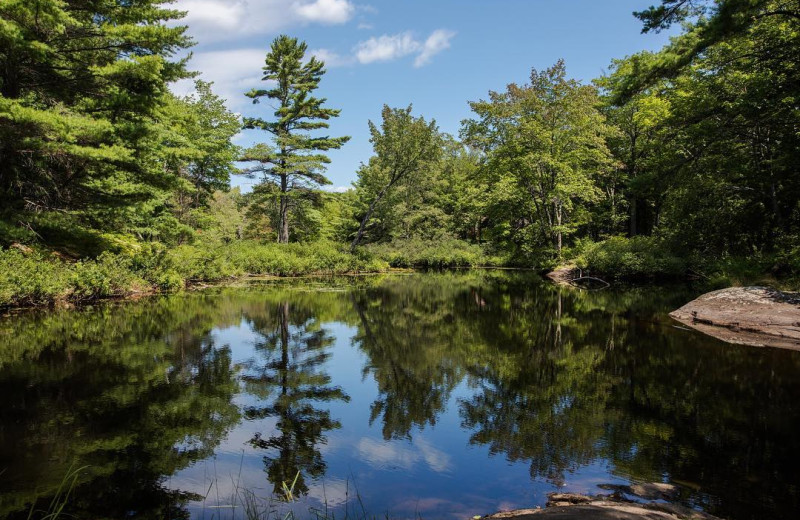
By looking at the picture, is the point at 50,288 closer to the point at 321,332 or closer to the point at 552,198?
the point at 321,332

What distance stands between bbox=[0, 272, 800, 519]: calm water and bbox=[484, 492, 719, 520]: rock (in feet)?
0.92

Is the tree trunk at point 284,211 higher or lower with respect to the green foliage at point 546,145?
lower

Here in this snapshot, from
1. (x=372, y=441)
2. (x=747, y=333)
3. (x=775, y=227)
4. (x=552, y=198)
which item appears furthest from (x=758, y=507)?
(x=552, y=198)

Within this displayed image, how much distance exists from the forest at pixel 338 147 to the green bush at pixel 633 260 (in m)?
0.11

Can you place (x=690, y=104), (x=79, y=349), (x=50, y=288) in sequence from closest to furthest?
(x=79, y=349) → (x=50, y=288) → (x=690, y=104)

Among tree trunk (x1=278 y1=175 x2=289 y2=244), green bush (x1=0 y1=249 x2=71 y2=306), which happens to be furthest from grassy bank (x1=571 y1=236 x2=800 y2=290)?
green bush (x1=0 y1=249 x2=71 y2=306)

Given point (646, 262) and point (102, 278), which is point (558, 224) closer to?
point (646, 262)

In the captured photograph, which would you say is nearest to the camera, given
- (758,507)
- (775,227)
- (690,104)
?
(758,507)

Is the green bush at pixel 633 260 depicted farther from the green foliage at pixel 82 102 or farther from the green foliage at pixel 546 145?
the green foliage at pixel 82 102

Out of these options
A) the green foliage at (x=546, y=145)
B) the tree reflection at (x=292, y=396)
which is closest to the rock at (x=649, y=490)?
the tree reflection at (x=292, y=396)

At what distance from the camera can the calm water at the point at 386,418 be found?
3.84 metres

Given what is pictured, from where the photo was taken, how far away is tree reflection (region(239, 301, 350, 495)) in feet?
14.3

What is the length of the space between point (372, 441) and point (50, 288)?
12.5 m

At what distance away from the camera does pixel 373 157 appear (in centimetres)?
3784
